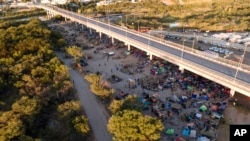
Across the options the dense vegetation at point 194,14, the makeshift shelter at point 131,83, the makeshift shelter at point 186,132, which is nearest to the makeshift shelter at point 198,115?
the makeshift shelter at point 186,132

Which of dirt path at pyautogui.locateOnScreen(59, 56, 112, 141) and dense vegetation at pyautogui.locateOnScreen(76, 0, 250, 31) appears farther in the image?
dense vegetation at pyautogui.locateOnScreen(76, 0, 250, 31)

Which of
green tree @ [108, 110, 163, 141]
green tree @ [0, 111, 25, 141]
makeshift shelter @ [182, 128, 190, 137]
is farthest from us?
makeshift shelter @ [182, 128, 190, 137]

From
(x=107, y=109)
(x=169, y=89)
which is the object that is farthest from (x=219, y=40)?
(x=107, y=109)

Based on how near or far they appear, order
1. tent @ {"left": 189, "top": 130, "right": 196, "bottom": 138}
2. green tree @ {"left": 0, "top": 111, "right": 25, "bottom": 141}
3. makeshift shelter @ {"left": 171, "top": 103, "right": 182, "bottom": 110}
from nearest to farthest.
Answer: green tree @ {"left": 0, "top": 111, "right": 25, "bottom": 141}
tent @ {"left": 189, "top": 130, "right": 196, "bottom": 138}
makeshift shelter @ {"left": 171, "top": 103, "right": 182, "bottom": 110}

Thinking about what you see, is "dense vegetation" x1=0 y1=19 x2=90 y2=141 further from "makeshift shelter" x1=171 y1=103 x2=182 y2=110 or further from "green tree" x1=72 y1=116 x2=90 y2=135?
"makeshift shelter" x1=171 y1=103 x2=182 y2=110

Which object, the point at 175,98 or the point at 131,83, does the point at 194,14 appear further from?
the point at 175,98

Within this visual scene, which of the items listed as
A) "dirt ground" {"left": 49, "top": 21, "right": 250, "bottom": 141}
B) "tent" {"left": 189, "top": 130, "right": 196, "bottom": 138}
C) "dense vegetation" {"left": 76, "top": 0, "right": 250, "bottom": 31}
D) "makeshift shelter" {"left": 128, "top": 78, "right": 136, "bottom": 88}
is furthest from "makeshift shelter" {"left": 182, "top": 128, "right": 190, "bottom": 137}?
"dense vegetation" {"left": 76, "top": 0, "right": 250, "bottom": 31}

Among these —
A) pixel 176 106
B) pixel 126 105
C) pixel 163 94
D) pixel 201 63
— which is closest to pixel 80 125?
pixel 126 105

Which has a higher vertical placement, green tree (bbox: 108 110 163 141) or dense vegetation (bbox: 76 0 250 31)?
dense vegetation (bbox: 76 0 250 31)
